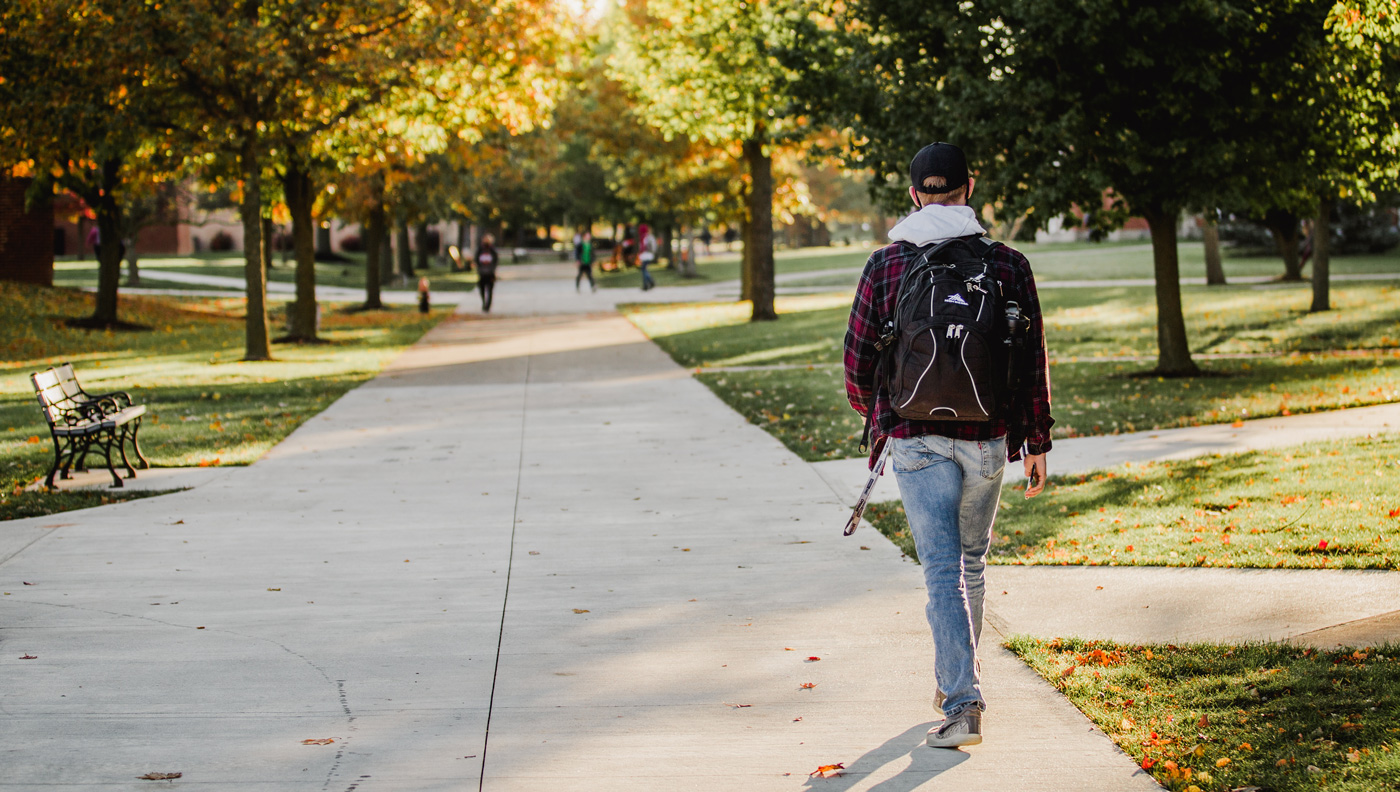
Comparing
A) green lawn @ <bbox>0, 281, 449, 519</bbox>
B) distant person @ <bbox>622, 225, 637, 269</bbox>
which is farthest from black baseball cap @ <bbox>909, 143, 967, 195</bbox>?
distant person @ <bbox>622, 225, 637, 269</bbox>

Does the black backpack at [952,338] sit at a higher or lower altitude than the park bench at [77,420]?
higher

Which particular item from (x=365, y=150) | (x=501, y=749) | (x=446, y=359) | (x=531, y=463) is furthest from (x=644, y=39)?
(x=501, y=749)

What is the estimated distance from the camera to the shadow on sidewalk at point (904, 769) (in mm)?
3924

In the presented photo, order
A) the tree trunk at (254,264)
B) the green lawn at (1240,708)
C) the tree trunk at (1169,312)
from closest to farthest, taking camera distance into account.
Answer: the green lawn at (1240,708), the tree trunk at (1169,312), the tree trunk at (254,264)

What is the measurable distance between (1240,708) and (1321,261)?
1803 cm

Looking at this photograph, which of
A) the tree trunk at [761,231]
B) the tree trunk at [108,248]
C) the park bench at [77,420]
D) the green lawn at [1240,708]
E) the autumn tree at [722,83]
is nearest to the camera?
the green lawn at [1240,708]

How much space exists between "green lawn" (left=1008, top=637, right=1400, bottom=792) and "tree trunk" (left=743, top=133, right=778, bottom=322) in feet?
66.5

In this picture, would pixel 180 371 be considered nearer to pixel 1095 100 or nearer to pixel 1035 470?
pixel 1095 100

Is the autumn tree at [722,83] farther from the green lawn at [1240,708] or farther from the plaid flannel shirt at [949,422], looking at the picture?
the plaid flannel shirt at [949,422]

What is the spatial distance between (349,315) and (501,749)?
2725cm

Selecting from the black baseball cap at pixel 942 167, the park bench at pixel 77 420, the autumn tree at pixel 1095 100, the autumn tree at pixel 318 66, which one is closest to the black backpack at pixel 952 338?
the black baseball cap at pixel 942 167

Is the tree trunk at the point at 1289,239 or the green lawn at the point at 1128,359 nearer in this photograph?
the green lawn at the point at 1128,359

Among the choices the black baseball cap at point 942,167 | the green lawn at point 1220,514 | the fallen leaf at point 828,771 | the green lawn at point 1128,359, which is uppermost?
the black baseball cap at point 942,167

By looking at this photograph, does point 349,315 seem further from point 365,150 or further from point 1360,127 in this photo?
point 1360,127
